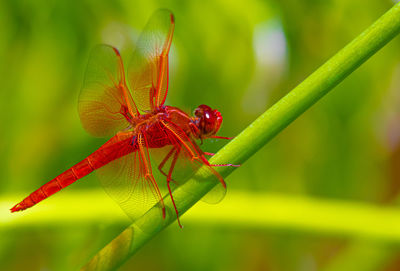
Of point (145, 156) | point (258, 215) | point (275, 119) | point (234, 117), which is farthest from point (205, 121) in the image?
point (234, 117)

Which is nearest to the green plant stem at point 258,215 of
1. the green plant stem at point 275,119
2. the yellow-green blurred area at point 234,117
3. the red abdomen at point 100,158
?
the yellow-green blurred area at point 234,117

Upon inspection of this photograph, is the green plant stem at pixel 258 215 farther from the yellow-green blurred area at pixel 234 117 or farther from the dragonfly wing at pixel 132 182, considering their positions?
the dragonfly wing at pixel 132 182

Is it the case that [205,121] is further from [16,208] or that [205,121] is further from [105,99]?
[16,208]

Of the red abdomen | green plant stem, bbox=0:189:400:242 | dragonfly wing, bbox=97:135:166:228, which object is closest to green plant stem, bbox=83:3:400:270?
dragonfly wing, bbox=97:135:166:228

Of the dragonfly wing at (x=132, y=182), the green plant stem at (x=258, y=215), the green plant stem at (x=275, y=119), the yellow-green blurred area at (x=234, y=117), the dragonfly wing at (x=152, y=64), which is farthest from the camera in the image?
the yellow-green blurred area at (x=234, y=117)

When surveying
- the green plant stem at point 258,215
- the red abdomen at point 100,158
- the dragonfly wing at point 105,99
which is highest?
the dragonfly wing at point 105,99

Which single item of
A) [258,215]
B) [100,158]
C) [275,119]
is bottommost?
[258,215]
